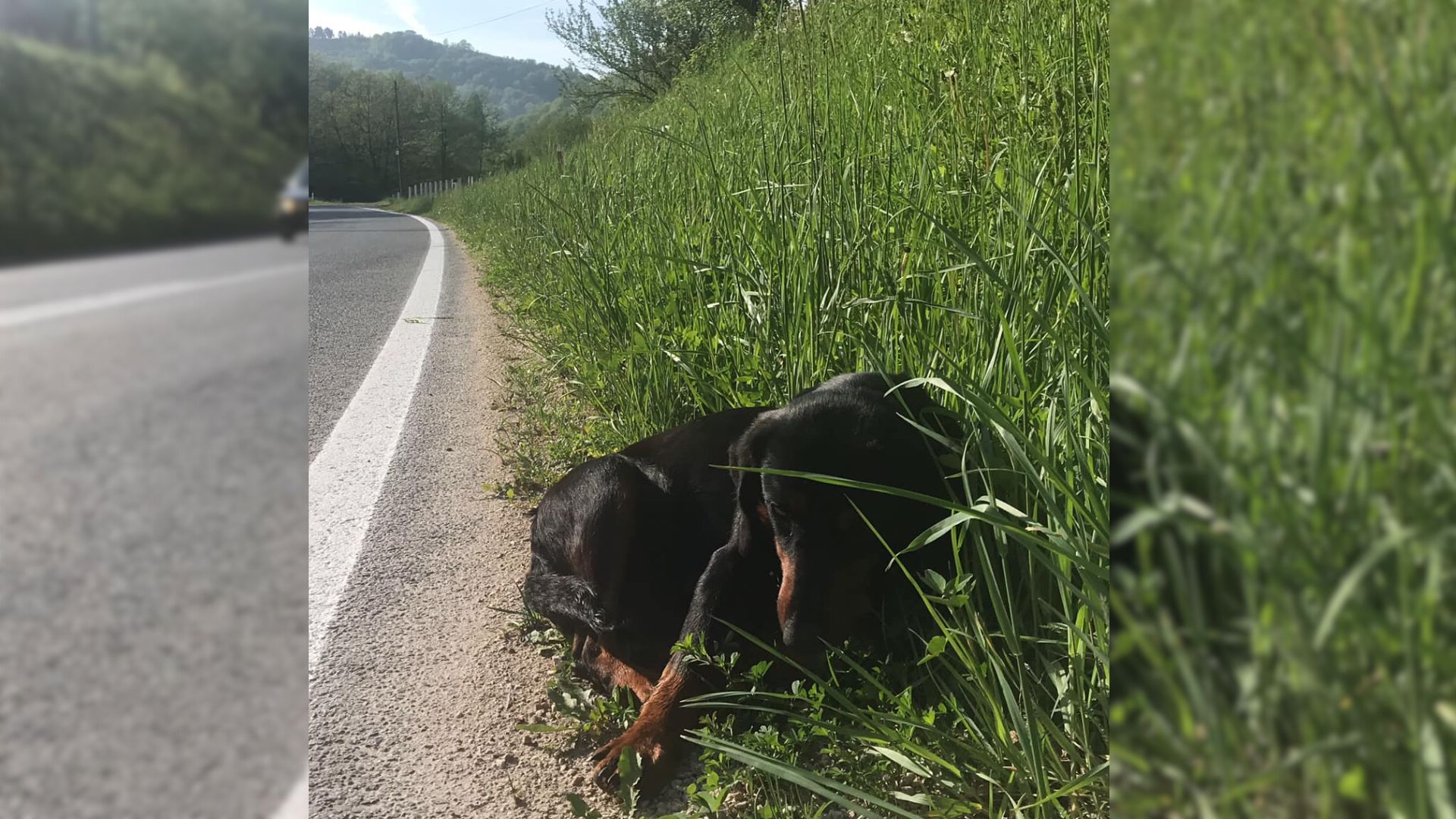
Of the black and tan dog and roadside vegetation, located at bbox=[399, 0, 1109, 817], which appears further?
the black and tan dog

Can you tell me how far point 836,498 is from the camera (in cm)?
209

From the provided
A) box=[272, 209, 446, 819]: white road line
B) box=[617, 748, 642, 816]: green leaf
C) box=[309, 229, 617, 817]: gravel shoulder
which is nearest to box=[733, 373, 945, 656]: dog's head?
box=[617, 748, 642, 816]: green leaf

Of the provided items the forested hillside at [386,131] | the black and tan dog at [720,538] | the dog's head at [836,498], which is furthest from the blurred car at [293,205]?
the dog's head at [836,498]

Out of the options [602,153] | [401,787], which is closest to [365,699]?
[401,787]

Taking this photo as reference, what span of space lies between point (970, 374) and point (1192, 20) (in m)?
1.86

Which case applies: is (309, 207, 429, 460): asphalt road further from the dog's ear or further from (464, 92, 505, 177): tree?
the dog's ear

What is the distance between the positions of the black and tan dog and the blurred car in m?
1.28

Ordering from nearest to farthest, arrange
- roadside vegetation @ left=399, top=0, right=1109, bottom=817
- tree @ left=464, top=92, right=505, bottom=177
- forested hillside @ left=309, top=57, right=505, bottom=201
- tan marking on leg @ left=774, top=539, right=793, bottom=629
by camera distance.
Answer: roadside vegetation @ left=399, top=0, right=1109, bottom=817 < forested hillside @ left=309, top=57, right=505, bottom=201 < tan marking on leg @ left=774, top=539, right=793, bottom=629 < tree @ left=464, top=92, right=505, bottom=177

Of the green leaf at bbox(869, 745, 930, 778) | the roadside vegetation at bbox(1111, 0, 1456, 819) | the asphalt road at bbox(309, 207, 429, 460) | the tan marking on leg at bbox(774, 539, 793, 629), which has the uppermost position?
the roadside vegetation at bbox(1111, 0, 1456, 819)

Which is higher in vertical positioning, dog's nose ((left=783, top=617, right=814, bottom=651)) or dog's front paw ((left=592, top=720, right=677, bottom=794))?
dog's nose ((left=783, top=617, right=814, bottom=651))

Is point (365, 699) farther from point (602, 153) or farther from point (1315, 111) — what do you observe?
point (602, 153)

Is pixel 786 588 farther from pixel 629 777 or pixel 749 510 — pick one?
pixel 629 777

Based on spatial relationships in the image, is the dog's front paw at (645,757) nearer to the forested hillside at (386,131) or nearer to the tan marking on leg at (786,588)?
the tan marking on leg at (786,588)

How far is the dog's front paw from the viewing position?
81.9 inches
